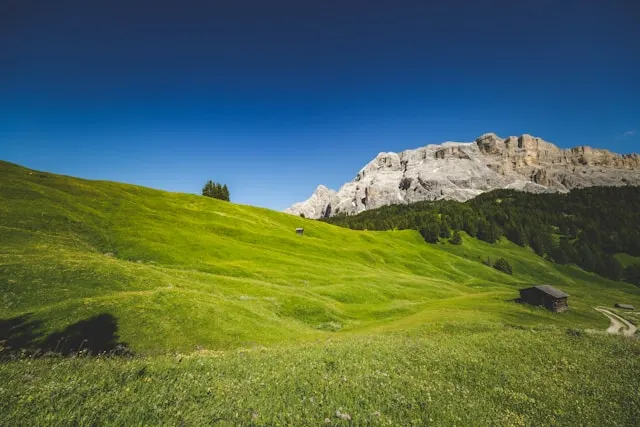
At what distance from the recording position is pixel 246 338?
32.0m

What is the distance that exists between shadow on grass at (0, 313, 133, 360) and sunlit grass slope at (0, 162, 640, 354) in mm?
894

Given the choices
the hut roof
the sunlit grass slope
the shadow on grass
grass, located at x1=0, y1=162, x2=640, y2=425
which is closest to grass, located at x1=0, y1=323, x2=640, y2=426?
grass, located at x1=0, y1=162, x2=640, y2=425

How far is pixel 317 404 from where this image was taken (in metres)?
10.1

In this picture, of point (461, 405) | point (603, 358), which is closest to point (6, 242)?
point (461, 405)

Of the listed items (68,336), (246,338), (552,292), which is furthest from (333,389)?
(552,292)

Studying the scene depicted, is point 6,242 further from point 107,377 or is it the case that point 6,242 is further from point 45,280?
point 107,377

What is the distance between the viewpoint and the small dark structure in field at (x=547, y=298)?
67.1 metres

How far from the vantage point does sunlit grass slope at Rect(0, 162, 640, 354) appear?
1208 inches

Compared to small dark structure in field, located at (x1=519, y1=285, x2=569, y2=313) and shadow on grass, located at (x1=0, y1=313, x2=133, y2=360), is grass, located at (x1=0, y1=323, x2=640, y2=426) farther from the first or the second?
small dark structure in field, located at (x1=519, y1=285, x2=569, y2=313)

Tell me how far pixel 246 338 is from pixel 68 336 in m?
14.8

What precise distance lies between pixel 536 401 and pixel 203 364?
1367 cm

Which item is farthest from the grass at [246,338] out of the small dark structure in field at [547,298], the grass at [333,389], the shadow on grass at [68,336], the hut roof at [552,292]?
the hut roof at [552,292]

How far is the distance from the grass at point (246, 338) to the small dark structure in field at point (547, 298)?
3.38m

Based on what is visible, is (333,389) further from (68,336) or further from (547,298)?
(547,298)
